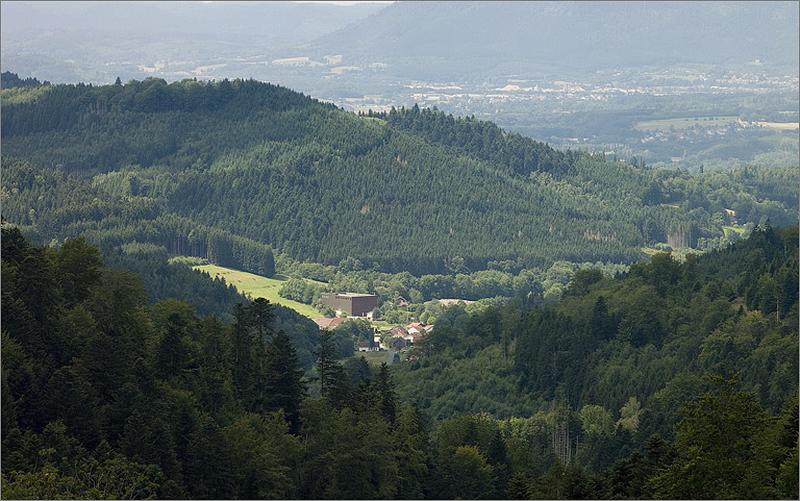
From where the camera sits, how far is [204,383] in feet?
240

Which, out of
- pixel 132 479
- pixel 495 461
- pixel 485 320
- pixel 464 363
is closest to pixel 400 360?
pixel 485 320

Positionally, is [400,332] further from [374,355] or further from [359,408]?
[359,408]

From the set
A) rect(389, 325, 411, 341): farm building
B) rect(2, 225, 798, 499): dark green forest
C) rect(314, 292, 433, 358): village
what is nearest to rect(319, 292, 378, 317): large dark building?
rect(314, 292, 433, 358): village

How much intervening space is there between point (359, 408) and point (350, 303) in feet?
A: 310

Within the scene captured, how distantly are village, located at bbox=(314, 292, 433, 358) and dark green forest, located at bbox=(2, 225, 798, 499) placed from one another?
2905cm

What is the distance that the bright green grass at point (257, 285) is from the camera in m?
169

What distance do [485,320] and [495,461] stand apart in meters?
50.0

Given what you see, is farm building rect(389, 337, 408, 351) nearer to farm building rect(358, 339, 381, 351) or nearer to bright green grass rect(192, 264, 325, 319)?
farm building rect(358, 339, 381, 351)

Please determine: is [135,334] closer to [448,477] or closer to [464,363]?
[448,477]

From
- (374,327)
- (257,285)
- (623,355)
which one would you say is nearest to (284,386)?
(623,355)

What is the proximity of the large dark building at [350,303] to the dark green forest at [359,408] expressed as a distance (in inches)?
2318

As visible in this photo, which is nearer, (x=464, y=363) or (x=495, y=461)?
(x=495, y=461)

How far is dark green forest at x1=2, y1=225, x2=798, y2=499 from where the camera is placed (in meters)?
61.7

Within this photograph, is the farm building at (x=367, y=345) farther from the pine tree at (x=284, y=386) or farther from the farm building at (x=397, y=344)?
the pine tree at (x=284, y=386)
